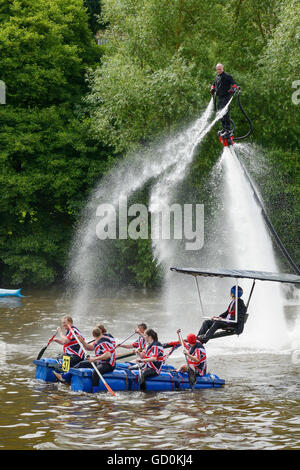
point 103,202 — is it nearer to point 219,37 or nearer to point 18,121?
point 18,121

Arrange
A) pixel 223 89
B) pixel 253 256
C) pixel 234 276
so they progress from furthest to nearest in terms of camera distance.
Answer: pixel 253 256, pixel 223 89, pixel 234 276

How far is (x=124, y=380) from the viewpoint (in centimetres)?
1680

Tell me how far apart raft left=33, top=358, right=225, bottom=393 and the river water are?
0.21 metres

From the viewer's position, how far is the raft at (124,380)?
16.5 meters

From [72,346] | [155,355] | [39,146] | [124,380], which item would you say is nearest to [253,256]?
[155,355]

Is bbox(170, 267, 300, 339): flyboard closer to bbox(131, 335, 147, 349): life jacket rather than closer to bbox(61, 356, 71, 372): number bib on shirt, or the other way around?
bbox(131, 335, 147, 349): life jacket

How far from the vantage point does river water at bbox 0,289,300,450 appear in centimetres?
1276

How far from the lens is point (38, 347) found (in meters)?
22.3

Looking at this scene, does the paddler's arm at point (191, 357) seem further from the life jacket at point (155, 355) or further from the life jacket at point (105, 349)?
the life jacket at point (105, 349)

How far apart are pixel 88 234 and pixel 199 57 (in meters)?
12.1

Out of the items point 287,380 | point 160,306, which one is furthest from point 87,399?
point 160,306

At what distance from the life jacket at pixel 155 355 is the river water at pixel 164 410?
2.20ft

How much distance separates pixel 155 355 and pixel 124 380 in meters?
0.98

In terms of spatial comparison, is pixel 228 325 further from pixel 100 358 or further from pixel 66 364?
pixel 66 364
